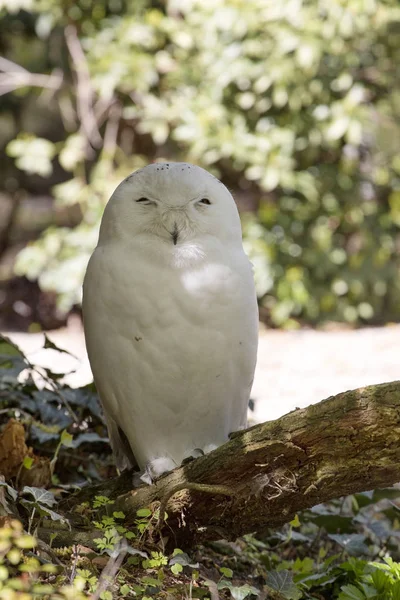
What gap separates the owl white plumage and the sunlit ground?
2.45m

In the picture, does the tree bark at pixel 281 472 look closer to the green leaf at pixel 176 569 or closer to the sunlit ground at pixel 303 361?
the green leaf at pixel 176 569

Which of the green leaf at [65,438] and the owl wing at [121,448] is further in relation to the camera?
the owl wing at [121,448]

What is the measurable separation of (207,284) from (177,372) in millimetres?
328

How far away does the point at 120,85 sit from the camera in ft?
25.7

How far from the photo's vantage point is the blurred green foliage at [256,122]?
7309mm

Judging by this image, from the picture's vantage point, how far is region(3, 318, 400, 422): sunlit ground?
594 centimetres

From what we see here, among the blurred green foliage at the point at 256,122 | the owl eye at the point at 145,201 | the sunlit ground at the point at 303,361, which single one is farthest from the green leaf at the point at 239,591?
the blurred green foliage at the point at 256,122

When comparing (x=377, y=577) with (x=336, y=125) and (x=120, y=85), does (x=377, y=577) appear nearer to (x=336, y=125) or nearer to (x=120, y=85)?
(x=336, y=125)

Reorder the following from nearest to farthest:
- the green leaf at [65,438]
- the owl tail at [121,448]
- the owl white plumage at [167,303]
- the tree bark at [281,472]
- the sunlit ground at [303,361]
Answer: the tree bark at [281,472] < the owl white plumage at [167,303] < the green leaf at [65,438] < the owl tail at [121,448] < the sunlit ground at [303,361]

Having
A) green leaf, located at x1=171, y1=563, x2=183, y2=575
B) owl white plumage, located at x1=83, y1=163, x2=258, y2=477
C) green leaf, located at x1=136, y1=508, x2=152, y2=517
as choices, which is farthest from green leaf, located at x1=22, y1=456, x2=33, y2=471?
green leaf, located at x1=171, y1=563, x2=183, y2=575

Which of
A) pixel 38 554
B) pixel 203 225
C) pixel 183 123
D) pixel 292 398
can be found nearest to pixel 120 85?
pixel 183 123

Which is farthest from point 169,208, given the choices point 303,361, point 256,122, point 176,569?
point 256,122

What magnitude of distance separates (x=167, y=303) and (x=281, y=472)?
705 mm

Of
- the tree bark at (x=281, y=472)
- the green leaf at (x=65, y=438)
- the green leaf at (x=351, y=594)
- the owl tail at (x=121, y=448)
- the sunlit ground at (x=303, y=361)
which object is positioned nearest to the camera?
the tree bark at (x=281, y=472)
